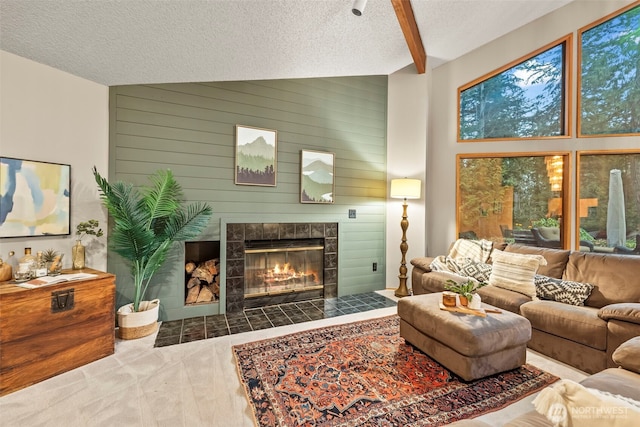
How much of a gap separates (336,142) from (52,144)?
10.0 ft

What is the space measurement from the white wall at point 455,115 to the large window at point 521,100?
0.10 meters

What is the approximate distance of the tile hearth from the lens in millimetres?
2729

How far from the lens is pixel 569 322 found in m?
2.19

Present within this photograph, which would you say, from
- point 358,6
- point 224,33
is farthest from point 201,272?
point 358,6

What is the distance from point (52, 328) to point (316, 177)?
296 cm

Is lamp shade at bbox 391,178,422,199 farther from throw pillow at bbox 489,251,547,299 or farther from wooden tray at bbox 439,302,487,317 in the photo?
wooden tray at bbox 439,302,487,317

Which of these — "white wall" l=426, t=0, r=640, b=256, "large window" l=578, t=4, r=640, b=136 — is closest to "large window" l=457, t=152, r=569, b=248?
"white wall" l=426, t=0, r=640, b=256

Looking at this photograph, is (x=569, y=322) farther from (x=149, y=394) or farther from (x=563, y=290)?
(x=149, y=394)

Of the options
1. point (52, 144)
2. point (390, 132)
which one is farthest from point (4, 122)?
point (390, 132)

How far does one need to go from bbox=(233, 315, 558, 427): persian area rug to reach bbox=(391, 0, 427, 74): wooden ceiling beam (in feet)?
10.4

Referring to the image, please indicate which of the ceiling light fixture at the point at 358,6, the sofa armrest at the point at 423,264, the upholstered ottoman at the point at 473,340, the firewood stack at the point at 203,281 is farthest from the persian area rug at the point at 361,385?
the ceiling light fixture at the point at 358,6

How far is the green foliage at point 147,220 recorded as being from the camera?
2.47 meters
